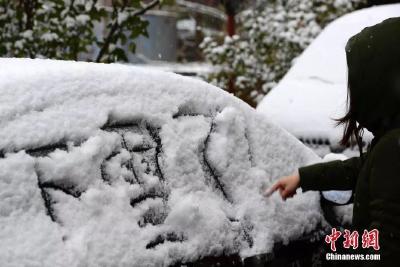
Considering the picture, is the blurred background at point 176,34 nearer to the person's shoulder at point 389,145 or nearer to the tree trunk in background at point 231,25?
the tree trunk in background at point 231,25

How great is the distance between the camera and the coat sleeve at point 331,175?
2.19m

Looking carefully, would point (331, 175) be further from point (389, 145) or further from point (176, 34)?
point (176, 34)

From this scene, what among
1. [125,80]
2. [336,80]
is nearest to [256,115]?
[125,80]

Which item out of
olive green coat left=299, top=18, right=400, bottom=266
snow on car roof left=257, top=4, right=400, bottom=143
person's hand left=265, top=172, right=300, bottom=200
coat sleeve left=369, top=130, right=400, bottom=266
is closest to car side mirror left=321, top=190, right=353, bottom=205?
person's hand left=265, top=172, right=300, bottom=200

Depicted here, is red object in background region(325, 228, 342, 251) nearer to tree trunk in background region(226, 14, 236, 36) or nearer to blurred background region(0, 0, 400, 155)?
blurred background region(0, 0, 400, 155)

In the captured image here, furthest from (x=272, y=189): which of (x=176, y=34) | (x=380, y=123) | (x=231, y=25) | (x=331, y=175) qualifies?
(x=176, y=34)

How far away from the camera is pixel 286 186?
217 centimetres

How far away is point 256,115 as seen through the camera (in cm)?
234

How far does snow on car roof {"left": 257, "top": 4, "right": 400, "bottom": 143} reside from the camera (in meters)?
4.45

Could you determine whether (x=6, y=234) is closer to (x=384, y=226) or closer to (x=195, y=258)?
(x=195, y=258)

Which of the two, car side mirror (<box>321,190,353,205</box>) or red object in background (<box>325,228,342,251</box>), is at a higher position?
car side mirror (<box>321,190,353,205</box>)

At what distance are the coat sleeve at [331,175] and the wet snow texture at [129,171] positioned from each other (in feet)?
0.38

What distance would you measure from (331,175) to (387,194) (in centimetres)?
48

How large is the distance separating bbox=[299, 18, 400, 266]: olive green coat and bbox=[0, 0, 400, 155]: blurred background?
248 centimetres
